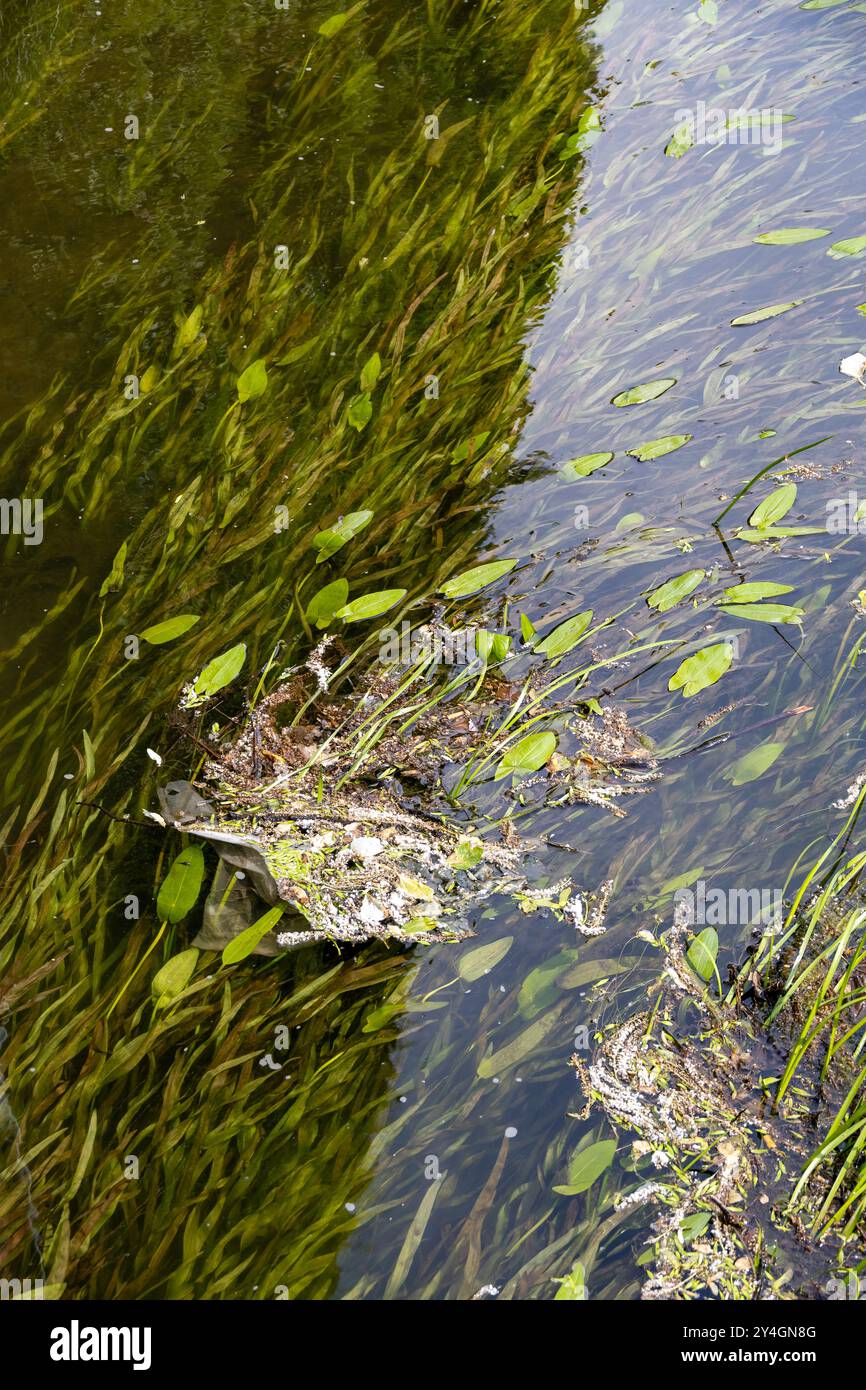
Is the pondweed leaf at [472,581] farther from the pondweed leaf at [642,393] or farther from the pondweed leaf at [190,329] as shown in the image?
the pondweed leaf at [190,329]

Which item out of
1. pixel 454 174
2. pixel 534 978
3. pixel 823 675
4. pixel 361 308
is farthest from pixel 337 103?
pixel 534 978

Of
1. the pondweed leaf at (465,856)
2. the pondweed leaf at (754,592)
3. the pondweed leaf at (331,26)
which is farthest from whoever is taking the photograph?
the pondweed leaf at (331,26)

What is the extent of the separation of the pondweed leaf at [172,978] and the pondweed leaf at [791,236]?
3.39 metres

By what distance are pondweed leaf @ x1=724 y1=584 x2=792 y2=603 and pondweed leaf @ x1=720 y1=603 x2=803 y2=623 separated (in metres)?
0.02

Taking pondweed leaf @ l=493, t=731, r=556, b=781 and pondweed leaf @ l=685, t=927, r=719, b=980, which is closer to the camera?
pondweed leaf @ l=685, t=927, r=719, b=980

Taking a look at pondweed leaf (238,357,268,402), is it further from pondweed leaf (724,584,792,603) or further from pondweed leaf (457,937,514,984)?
pondweed leaf (457,937,514,984)

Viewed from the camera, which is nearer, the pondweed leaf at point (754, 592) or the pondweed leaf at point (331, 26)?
the pondweed leaf at point (754, 592)

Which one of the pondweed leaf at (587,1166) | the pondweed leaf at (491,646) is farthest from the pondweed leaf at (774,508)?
the pondweed leaf at (587,1166)

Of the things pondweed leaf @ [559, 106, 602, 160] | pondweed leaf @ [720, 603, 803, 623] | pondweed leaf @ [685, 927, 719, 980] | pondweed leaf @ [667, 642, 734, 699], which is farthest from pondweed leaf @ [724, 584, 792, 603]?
pondweed leaf @ [559, 106, 602, 160]

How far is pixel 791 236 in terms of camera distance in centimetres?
388

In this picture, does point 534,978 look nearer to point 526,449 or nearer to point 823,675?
point 823,675

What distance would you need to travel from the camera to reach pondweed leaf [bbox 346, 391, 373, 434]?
124 inches

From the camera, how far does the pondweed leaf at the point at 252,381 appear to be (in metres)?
3.19

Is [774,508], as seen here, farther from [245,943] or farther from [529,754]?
[245,943]
